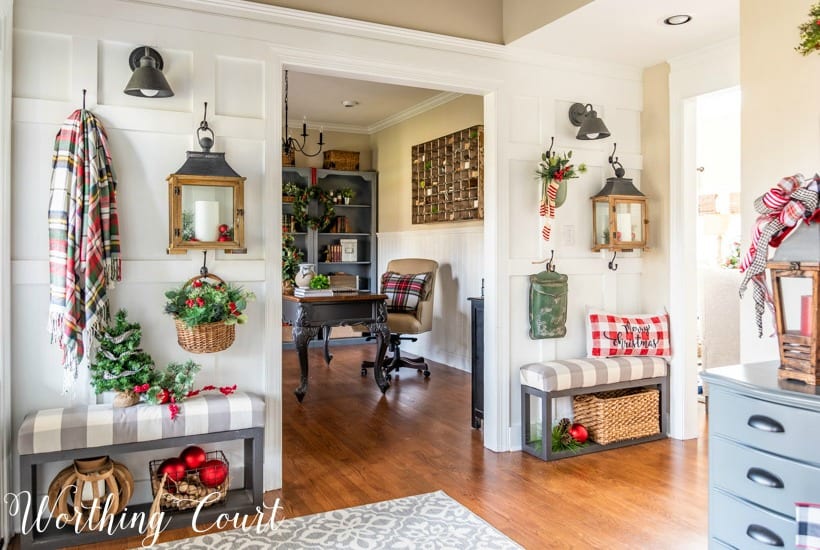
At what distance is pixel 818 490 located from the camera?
174cm

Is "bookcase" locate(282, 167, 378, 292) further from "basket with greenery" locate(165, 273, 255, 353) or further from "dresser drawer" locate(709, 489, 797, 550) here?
"dresser drawer" locate(709, 489, 797, 550)

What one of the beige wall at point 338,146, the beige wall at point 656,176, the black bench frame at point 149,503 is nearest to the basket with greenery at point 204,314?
the black bench frame at point 149,503

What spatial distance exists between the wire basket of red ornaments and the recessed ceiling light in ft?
10.8

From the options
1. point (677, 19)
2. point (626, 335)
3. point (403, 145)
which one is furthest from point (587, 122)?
point (403, 145)

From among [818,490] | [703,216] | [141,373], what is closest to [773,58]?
[818,490]

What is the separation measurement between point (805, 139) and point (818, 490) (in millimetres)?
1376

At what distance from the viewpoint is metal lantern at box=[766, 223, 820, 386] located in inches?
74.5

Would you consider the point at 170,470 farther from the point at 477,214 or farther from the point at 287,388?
the point at 477,214

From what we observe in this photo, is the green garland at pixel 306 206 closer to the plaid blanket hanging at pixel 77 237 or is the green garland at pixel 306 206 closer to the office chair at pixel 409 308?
the office chair at pixel 409 308

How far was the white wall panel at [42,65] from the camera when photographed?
107 inches

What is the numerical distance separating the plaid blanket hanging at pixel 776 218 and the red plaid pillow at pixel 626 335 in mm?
1898

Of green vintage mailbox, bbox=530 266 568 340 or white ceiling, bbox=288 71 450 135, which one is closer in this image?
green vintage mailbox, bbox=530 266 568 340

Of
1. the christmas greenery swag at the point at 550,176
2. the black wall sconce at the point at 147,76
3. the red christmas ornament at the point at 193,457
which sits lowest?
the red christmas ornament at the point at 193,457

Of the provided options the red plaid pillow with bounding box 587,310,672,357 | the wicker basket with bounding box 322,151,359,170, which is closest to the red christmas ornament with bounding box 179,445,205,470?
the red plaid pillow with bounding box 587,310,672,357
